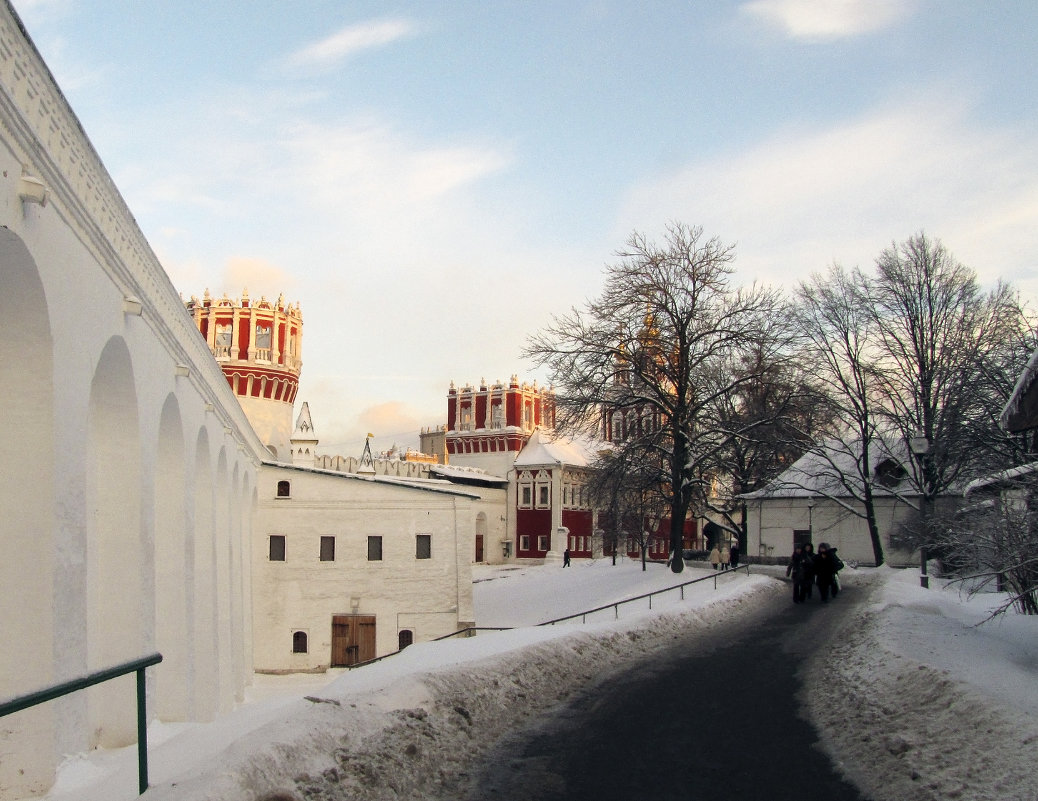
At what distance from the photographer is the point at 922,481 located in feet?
118

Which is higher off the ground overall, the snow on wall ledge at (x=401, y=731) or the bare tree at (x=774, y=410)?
the bare tree at (x=774, y=410)

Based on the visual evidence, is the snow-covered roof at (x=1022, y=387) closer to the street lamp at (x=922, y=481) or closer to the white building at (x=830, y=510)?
the street lamp at (x=922, y=481)

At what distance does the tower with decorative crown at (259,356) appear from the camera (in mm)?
47719

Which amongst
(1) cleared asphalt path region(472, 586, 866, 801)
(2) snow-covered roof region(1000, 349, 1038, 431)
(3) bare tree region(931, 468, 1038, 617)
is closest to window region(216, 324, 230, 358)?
(1) cleared asphalt path region(472, 586, 866, 801)

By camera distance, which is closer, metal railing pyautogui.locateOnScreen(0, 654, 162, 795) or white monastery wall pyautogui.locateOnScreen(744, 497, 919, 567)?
metal railing pyautogui.locateOnScreen(0, 654, 162, 795)

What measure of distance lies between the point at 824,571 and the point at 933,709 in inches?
586

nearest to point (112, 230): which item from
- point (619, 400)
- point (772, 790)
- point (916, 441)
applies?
point (772, 790)

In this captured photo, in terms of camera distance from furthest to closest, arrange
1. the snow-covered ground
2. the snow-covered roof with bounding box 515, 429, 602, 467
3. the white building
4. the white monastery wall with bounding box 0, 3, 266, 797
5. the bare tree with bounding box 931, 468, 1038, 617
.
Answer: the snow-covered roof with bounding box 515, 429, 602, 467 → the white building → the bare tree with bounding box 931, 468, 1038, 617 → the white monastery wall with bounding box 0, 3, 266, 797 → the snow-covered ground

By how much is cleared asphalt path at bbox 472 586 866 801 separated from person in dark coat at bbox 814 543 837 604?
399 inches

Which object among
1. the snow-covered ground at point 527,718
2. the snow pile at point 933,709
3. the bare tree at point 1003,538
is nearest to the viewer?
the snow-covered ground at point 527,718

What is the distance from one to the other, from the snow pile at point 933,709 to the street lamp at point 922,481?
1045cm

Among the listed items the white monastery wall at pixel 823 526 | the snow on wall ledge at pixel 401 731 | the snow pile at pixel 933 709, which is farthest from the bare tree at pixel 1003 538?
the white monastery wall at pixel 823 526

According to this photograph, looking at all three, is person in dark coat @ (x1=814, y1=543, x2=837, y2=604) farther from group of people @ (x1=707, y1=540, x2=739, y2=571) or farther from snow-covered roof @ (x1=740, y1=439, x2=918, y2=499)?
snow-covered roof @ (x1=740, y1=439, x2=918, y2=499)

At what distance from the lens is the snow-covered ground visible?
672cm
